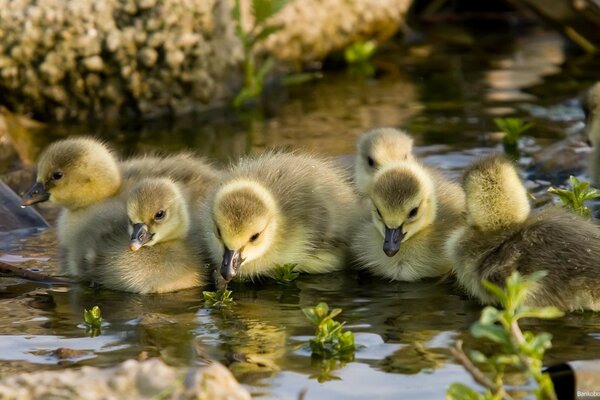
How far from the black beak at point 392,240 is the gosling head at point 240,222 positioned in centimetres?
51

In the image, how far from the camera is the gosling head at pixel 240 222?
5562mm

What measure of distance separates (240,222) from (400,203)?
0.68 meters

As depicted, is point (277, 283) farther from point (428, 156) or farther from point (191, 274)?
point (428, 156)

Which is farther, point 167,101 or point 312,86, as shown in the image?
point 312,86

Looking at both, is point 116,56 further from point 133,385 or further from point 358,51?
point 133,385

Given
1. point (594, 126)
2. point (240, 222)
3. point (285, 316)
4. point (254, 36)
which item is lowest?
point (285, 316)

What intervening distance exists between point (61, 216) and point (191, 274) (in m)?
1.07

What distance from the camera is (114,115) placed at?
962 cm

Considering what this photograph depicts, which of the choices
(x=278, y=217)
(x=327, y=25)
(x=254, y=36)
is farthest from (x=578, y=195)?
(x=327, y=25)

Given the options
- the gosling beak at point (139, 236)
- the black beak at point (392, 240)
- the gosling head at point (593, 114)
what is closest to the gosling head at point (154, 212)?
the gosling beak at point (139, 236)

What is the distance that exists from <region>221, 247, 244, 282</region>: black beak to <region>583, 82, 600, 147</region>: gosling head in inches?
98.7

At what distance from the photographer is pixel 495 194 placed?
5.29 meters

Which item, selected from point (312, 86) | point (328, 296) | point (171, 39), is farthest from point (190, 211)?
point (312, 86)

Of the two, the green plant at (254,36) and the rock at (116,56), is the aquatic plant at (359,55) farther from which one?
the rock at (116,56)
